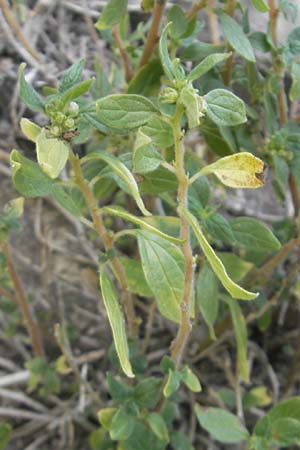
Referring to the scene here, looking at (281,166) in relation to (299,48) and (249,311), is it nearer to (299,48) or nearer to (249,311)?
(299,48)

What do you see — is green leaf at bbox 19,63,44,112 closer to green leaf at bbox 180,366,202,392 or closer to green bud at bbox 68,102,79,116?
green bud at bbox 68,102,79,116

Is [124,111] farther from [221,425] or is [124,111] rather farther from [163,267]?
[221,425]

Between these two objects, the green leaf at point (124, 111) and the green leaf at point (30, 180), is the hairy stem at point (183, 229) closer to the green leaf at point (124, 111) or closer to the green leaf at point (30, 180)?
the green leaf at point (124, 111)

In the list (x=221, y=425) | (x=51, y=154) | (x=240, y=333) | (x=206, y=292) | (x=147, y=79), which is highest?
(x=51, y=154)

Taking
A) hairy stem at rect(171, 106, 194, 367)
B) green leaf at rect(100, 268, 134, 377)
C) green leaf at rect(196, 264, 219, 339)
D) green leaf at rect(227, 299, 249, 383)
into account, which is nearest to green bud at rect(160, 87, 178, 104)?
hairy stem at rect(171, 106, 194, 367)

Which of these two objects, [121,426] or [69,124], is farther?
[121,426]

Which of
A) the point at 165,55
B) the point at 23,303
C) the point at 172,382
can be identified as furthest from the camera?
the point at 23,303

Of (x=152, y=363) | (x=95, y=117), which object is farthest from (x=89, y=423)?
(x=95, y=117)

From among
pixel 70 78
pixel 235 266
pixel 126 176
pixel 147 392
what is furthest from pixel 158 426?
pixel 70 78
